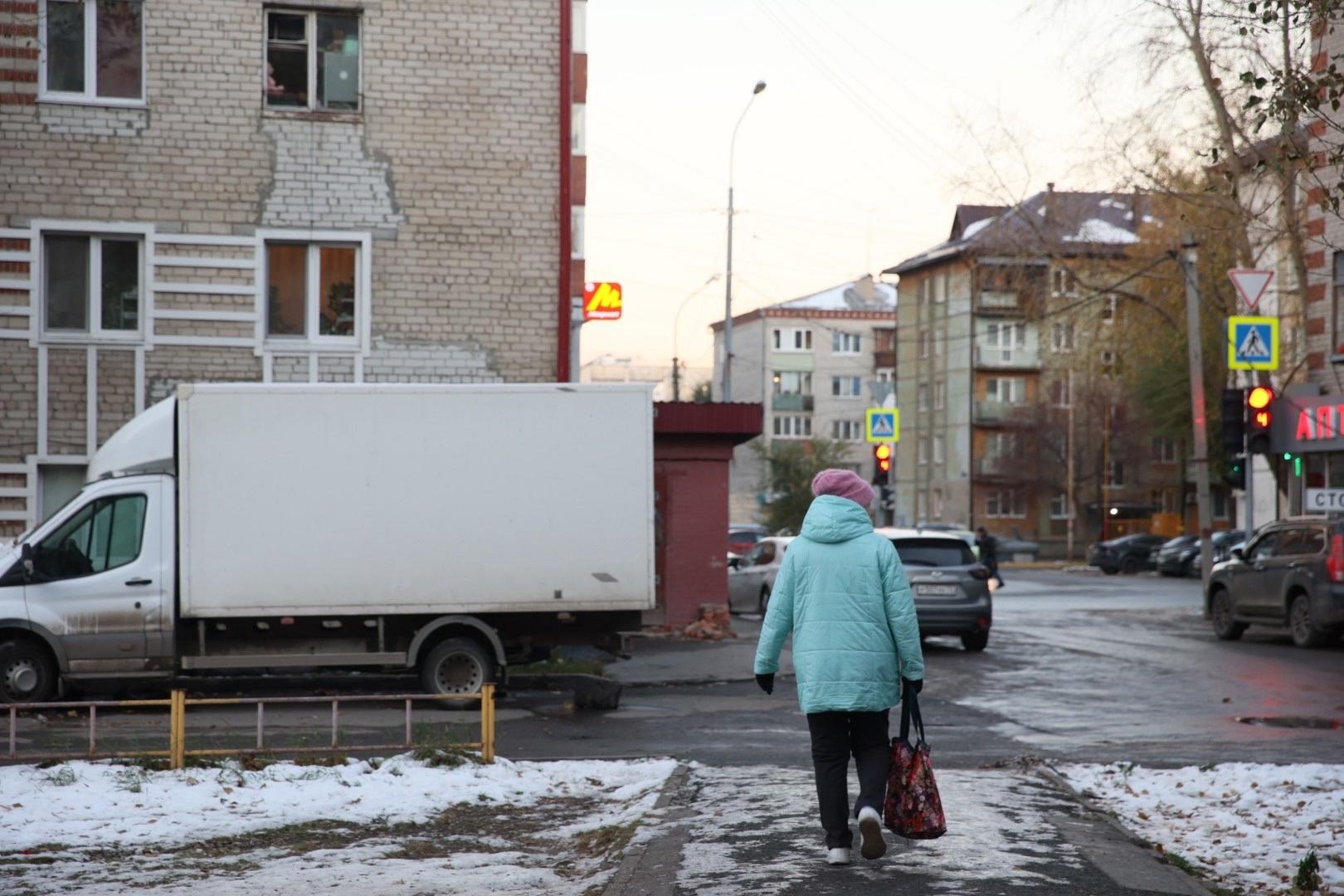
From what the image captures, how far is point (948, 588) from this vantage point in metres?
22.2

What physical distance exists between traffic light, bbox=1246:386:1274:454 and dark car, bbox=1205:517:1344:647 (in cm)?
261

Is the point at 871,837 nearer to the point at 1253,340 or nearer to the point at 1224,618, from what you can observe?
the point at 1224,618

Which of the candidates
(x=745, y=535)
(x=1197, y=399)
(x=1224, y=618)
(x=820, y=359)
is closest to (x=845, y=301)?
(x=820, y=359)

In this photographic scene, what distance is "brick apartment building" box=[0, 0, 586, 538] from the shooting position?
20.3m

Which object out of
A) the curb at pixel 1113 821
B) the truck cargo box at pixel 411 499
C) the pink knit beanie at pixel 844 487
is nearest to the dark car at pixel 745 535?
the truck cargo box at pixel 411 499

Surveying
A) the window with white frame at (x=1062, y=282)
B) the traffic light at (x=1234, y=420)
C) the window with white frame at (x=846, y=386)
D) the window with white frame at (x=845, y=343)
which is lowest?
the traffic light at (x=1234, y=420)

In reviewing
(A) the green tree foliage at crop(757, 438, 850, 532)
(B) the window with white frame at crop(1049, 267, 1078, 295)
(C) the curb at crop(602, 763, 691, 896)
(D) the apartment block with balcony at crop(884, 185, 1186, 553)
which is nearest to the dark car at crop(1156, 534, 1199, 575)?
(A) the green tree foliage at crop(757, 438, 850, 532)

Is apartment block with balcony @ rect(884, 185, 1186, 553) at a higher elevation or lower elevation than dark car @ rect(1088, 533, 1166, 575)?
higher

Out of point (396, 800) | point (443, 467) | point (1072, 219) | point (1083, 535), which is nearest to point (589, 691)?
point (443, 467)

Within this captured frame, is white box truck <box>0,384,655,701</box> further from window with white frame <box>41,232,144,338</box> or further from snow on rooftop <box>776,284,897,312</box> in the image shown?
snow on rooftop <box>776,284,897,312</box>

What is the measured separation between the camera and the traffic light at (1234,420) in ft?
89.9

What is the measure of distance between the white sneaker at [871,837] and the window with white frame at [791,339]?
311 feet

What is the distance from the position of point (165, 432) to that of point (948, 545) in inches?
457

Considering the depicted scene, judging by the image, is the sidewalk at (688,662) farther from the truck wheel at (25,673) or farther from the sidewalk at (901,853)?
the sidewalk at (901,853)
